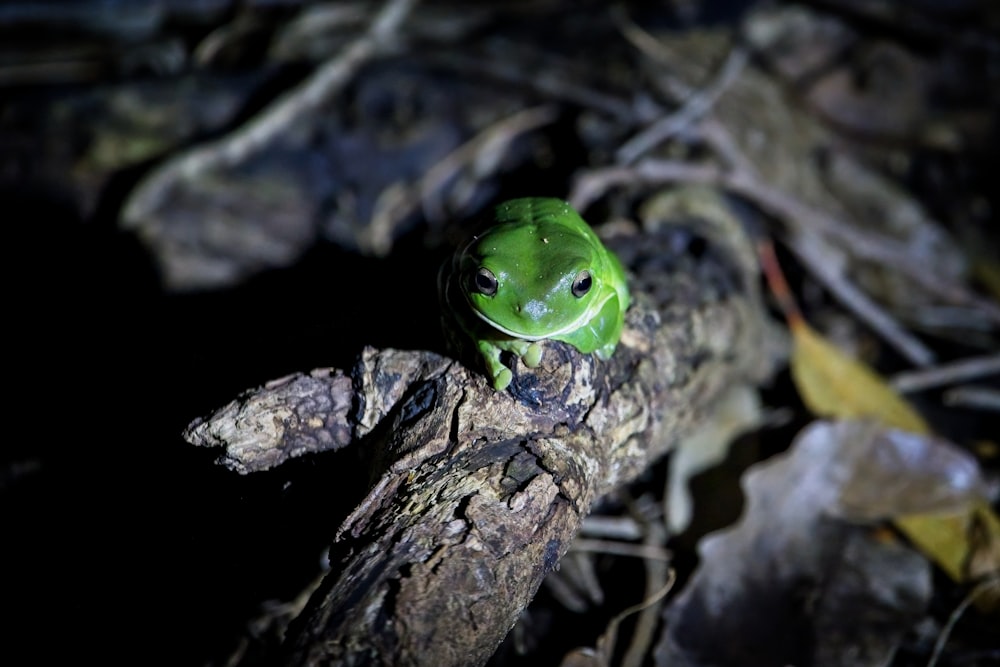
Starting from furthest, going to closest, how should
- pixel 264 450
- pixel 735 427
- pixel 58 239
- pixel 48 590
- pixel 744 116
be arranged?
1. pixel 744 116
2. pixel 58 239
3. pixel 735 427
4. pixel 48 590
5. pixel 264 450

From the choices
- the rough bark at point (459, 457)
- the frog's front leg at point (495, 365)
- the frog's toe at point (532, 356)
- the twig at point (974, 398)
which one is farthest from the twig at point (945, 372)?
the frog's front leg at point (495, 365)

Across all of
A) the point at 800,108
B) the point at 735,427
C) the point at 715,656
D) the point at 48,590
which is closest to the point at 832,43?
the point at 800,108

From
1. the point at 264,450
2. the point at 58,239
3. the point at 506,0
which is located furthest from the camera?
the point at 506,0

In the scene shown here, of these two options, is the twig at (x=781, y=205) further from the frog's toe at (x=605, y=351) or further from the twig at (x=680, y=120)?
the frog's toe at (x=605, y=351)

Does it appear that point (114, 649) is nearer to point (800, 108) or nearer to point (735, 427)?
point (735, 427)

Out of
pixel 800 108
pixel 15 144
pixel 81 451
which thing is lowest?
pixel 800 108

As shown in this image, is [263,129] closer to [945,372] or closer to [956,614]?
[945,372]
